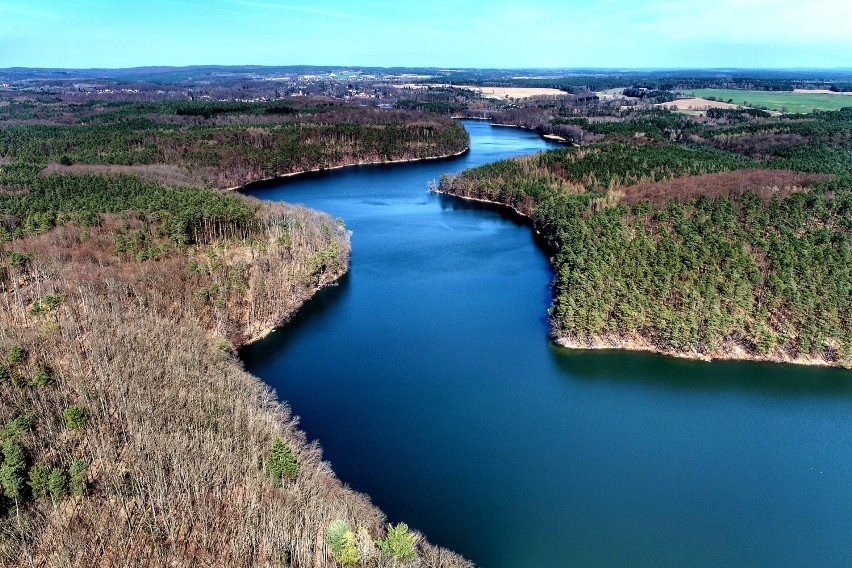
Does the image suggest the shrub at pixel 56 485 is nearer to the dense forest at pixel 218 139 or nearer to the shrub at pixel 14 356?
the shrub at pixel 14 356

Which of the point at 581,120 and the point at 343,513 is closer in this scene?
the point at 343,513

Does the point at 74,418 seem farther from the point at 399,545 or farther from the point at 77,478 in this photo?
the point at 399,545

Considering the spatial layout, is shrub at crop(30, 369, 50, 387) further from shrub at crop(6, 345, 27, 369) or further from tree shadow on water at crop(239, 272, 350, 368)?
tree shadow on water at crop(239, 272, 350, 368)

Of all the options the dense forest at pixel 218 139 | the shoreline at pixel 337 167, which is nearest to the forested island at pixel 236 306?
the dense forest at pixel 218 139

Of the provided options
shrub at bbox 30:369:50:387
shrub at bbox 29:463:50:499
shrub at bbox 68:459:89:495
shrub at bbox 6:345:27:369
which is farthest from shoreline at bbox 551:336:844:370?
shrub at bbox 6:345:27:369

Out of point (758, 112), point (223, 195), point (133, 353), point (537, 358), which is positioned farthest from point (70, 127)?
point (758, 112)

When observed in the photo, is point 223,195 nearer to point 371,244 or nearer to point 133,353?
point 371,244
